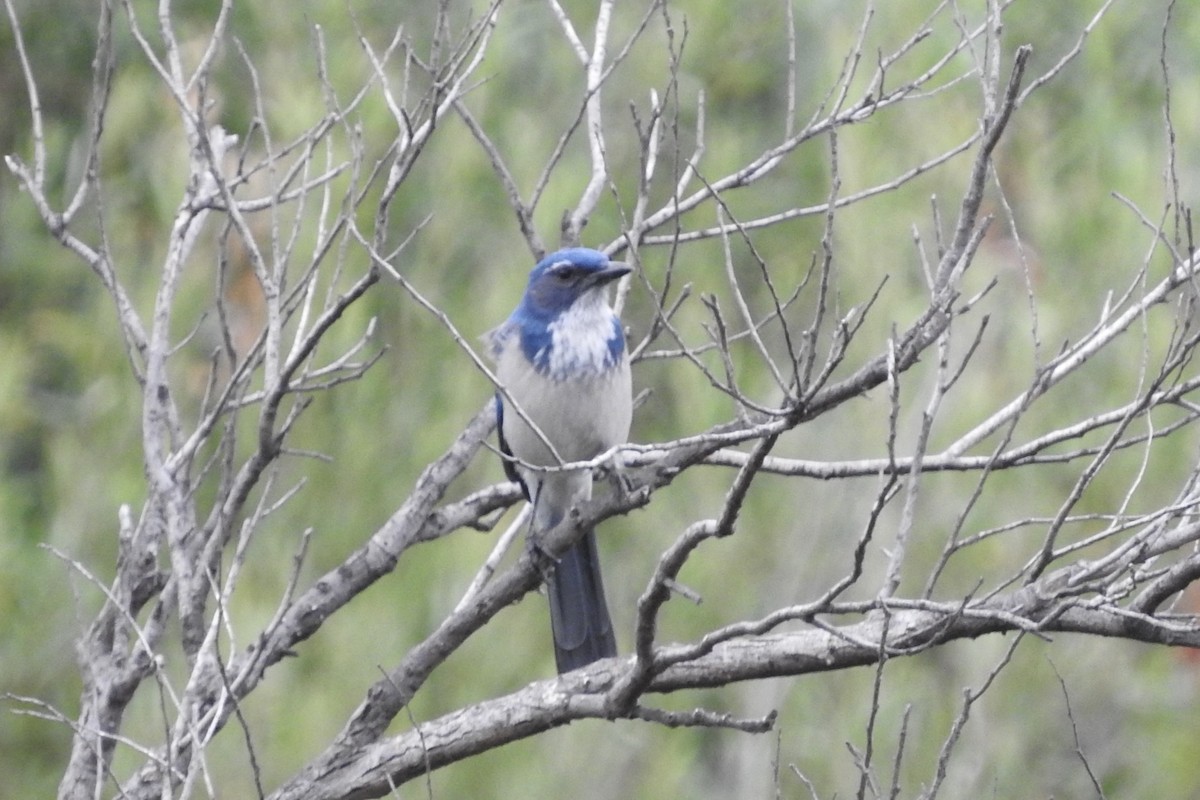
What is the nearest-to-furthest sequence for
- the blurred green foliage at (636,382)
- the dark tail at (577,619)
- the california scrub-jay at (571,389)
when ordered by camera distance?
the california scrub-jay at (571,389) → the dark tail at (577,619) → the blurred green foliage at (636,382)

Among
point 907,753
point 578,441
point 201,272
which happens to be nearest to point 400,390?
point 201,272

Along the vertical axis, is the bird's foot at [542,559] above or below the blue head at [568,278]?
below

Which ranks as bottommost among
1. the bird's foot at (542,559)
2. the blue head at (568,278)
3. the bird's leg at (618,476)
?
the bird's foot at (542,559)

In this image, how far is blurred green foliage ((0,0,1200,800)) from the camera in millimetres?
6613

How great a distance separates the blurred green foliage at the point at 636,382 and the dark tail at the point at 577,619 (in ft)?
3.48

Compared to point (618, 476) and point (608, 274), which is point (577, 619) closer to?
point (618, 476)

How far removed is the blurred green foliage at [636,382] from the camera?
260 inches

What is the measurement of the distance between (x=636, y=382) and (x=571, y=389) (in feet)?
13.4

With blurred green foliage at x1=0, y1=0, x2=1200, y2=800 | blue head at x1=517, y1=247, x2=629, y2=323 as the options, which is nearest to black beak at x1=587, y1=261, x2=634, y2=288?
blue head at x1=517, y1=247, x2=629, y2=323

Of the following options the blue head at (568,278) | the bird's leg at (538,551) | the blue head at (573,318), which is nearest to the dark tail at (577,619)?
the bird's leg at (538,551)

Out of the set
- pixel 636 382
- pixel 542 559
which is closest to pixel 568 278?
pixel 542 559

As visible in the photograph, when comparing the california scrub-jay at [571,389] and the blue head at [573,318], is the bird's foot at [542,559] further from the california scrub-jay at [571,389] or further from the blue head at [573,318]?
the blue head at [573,318]

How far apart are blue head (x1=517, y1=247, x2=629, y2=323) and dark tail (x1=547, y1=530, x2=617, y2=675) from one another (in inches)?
32.1

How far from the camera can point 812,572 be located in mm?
7734
